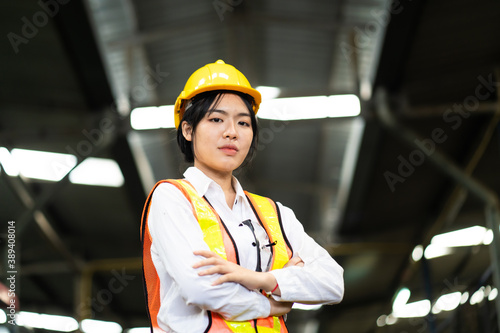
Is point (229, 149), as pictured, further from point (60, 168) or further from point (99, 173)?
point (99, 173)

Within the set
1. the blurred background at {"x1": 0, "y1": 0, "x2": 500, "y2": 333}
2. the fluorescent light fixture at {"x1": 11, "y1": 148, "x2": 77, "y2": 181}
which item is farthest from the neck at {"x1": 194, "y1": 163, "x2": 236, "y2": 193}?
the fluorescent light fixture at {"x1": 11, "y1": 148, "x2": 77, "y2": 181}

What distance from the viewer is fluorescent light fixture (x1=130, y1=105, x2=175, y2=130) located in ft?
37.9

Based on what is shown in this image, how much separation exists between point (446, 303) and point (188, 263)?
13.8m

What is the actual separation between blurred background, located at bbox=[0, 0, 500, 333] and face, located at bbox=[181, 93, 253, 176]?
3.22 m

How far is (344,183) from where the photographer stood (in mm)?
16391

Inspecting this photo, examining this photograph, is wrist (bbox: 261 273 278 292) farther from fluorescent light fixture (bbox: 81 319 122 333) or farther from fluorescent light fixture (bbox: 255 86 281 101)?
fluorescent light fixture (bbox: 81 319 122 333)

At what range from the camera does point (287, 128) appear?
13.5 meters

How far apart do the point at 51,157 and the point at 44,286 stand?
21.4 feet

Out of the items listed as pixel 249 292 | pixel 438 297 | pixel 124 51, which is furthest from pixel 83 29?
pixel 438 297

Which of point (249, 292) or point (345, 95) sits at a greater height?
point (345, 95)

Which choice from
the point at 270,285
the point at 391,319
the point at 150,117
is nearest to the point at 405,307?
the point at 391,319

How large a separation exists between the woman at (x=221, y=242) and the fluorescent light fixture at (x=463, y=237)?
12555 millimetres

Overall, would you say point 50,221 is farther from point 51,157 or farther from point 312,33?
point 312,33

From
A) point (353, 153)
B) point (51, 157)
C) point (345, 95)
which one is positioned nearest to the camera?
point (345, 95)
